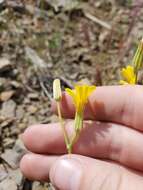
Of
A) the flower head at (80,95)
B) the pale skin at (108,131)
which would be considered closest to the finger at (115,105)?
the pale skin at (108,131)

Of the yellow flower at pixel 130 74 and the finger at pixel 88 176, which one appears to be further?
the yellow flower at pixel 130 74

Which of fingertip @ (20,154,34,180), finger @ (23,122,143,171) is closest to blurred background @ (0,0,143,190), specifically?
fingertip @ (20,154,34,180)

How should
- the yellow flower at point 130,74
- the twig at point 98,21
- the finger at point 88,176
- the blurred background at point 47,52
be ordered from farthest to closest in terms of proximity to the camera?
the twig at point 98,21 → the blurred background at point 47,52 → the yellow flower at point 130,74 → the finger at point 88,176

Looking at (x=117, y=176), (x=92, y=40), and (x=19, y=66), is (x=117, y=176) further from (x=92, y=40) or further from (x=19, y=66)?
(x=92, y=40)

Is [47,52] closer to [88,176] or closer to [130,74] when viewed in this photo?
[130,74]

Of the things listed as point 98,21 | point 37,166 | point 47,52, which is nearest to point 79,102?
point 37,166

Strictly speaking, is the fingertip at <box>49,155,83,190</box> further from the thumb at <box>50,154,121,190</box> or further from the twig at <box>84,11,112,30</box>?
the twig at <box>84,11,112,30</box>

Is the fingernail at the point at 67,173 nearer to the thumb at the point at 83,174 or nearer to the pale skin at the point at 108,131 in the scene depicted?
the thumb at the point at 83,174

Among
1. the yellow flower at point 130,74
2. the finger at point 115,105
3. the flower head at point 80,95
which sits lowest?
the finger at point 115,105
